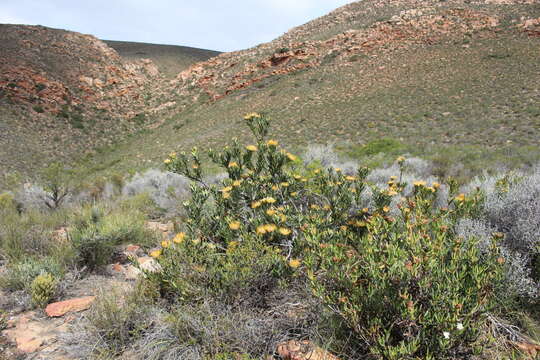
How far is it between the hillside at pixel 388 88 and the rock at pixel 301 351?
26.3 feet

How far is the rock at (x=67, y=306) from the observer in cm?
275

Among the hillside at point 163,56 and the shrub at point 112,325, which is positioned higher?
the hillside at point 163,56

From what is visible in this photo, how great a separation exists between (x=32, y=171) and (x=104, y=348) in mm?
18742

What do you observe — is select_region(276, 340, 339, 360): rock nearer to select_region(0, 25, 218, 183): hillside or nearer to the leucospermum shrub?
the leucospermum shrub

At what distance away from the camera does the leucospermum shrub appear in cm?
174

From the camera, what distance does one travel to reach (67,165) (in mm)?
18797

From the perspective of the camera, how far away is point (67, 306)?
2.81 meters

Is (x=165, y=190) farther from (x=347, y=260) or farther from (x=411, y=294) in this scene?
(x=411, y=294)

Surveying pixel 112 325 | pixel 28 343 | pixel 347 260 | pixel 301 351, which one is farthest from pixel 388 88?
pixel 28 343

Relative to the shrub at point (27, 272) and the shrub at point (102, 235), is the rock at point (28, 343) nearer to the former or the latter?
the shrub at point (27, 272)

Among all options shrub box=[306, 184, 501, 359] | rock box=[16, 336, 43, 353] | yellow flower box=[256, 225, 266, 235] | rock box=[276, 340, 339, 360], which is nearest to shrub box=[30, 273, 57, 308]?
rock box=[16, 336, 43, 353]

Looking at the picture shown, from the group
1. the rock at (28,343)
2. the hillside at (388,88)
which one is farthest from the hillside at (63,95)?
the rock at (28,343)

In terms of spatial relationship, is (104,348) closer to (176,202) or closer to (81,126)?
(176,202)

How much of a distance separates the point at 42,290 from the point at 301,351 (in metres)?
2.52
